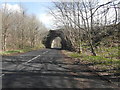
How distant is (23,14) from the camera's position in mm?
52188

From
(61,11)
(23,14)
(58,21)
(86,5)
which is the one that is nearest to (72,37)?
(58,21)

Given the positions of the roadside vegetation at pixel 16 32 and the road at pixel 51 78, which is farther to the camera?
the roadside vegetation at pixel 16 32

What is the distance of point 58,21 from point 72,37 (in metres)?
4.70

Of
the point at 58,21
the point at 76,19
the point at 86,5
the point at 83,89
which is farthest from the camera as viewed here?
the point at 58,21

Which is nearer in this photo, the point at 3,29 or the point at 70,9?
the point at 70,9

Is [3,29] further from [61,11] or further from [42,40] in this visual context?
[42,40]

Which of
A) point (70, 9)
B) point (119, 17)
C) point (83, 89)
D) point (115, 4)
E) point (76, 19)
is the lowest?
point (83, 89)

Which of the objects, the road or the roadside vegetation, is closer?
the road

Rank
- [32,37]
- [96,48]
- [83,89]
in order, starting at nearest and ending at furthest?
[83,89], [96,48], [32,37]

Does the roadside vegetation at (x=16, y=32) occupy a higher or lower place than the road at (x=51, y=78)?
higher

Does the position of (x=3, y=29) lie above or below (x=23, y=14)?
below

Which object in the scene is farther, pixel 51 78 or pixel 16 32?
pixel 16 32

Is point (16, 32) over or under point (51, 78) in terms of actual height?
over

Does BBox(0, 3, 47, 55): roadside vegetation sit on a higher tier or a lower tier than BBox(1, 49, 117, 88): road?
higher
